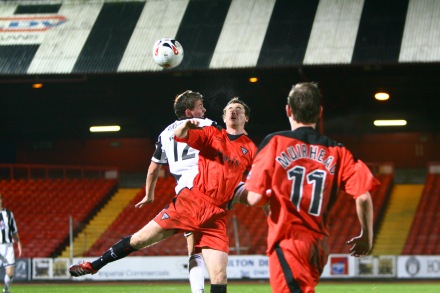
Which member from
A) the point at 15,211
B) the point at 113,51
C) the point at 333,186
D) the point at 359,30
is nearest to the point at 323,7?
the point at 359,30

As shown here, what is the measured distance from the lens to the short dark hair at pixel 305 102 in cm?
566

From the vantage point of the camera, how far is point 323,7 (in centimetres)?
2259

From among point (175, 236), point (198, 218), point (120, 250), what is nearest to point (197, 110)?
point (198, 218)

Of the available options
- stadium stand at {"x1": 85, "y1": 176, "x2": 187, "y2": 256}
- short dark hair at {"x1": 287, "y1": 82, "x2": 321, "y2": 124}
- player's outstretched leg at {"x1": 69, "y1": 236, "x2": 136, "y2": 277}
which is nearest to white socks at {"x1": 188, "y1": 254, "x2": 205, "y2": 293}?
player's outstretched leg at {"x1": 69, "y1": 236, "x2": 136, "y2": 277}

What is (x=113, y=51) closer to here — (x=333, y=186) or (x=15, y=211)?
(x=15, y=211)

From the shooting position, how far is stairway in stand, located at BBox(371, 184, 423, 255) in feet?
78.2

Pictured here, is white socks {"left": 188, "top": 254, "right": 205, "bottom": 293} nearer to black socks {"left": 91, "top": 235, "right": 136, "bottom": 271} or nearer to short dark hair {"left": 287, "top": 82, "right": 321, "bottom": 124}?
black socks {"left": 91, "top": 235, "right": 136, "bottom": 271}

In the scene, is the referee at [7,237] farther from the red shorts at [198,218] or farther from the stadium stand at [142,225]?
the red shorts at [198,218]

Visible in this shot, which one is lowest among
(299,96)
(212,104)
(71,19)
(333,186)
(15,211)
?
(333,186)

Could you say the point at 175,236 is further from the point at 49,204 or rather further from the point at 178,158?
the point at 178,158

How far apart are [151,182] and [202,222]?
1168mm

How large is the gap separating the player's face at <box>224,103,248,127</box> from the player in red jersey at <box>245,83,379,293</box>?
10.2ft

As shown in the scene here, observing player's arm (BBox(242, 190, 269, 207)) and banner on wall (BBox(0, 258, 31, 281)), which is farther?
banner on wall (BBox(0, 258, 31, 281))

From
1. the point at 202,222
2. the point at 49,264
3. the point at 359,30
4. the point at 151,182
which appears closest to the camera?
the point at 202,222
